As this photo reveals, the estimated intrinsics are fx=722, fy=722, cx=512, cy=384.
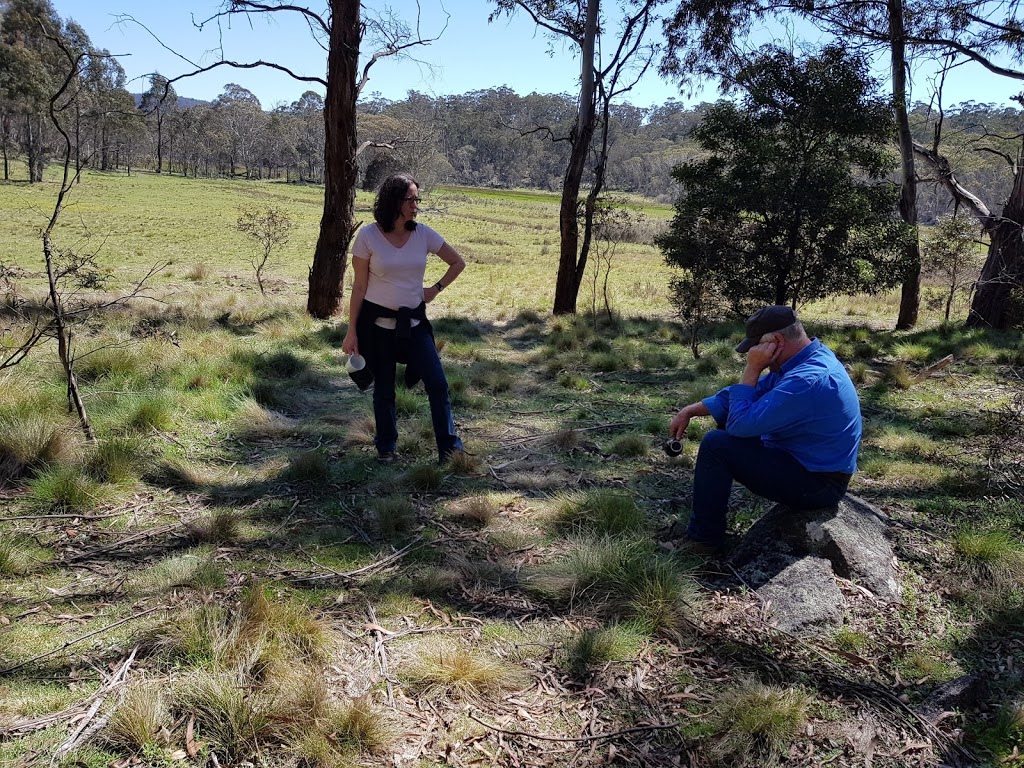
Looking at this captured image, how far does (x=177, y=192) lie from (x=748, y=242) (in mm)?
48484

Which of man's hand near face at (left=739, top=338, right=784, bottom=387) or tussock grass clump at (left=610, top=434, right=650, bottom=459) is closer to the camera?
man's hand near face at (left=739, top=338, right=784, bottom=387)

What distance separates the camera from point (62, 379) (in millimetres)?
5891

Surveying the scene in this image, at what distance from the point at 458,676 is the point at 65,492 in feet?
8.54

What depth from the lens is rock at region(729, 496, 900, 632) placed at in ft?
10.6

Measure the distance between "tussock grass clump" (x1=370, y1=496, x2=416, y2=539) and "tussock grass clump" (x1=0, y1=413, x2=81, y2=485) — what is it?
190cm

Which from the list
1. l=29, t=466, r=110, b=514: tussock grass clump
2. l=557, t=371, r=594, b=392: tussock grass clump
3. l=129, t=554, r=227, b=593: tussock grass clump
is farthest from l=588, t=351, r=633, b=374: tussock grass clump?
l=129, t=554, r=227, b=593: tussock grass clump

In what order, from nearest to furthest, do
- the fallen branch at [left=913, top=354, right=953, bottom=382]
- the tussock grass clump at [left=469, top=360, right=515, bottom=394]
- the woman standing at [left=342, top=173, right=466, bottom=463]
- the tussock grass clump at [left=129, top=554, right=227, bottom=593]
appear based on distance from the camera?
the tussock grass clump at [left=129, top=554, right=227, bottom=593] → the woman standing at [left=342, top=173, right=466, bottom=463] → the tussock grass clump at [left=469, top=360, right=515, bottom=394] → the fallen branch at [left=913, top=354, right=953, bottom=382]

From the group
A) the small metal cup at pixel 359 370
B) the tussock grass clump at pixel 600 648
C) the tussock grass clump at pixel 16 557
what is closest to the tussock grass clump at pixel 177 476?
the tussock grass clump at pixel 16 557

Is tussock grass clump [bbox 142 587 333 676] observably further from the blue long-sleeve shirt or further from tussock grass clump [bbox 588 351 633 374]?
tussock grass clump [bbox 588 351 633 374]

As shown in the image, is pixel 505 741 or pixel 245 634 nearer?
pixel 505 741

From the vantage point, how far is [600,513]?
4145 millimetres

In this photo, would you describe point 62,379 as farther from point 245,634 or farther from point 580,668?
point 580,668

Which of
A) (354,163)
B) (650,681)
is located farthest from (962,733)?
(354,163)

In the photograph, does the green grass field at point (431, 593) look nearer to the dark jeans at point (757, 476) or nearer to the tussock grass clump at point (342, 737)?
the tussock grass clump at point (342, 737)
